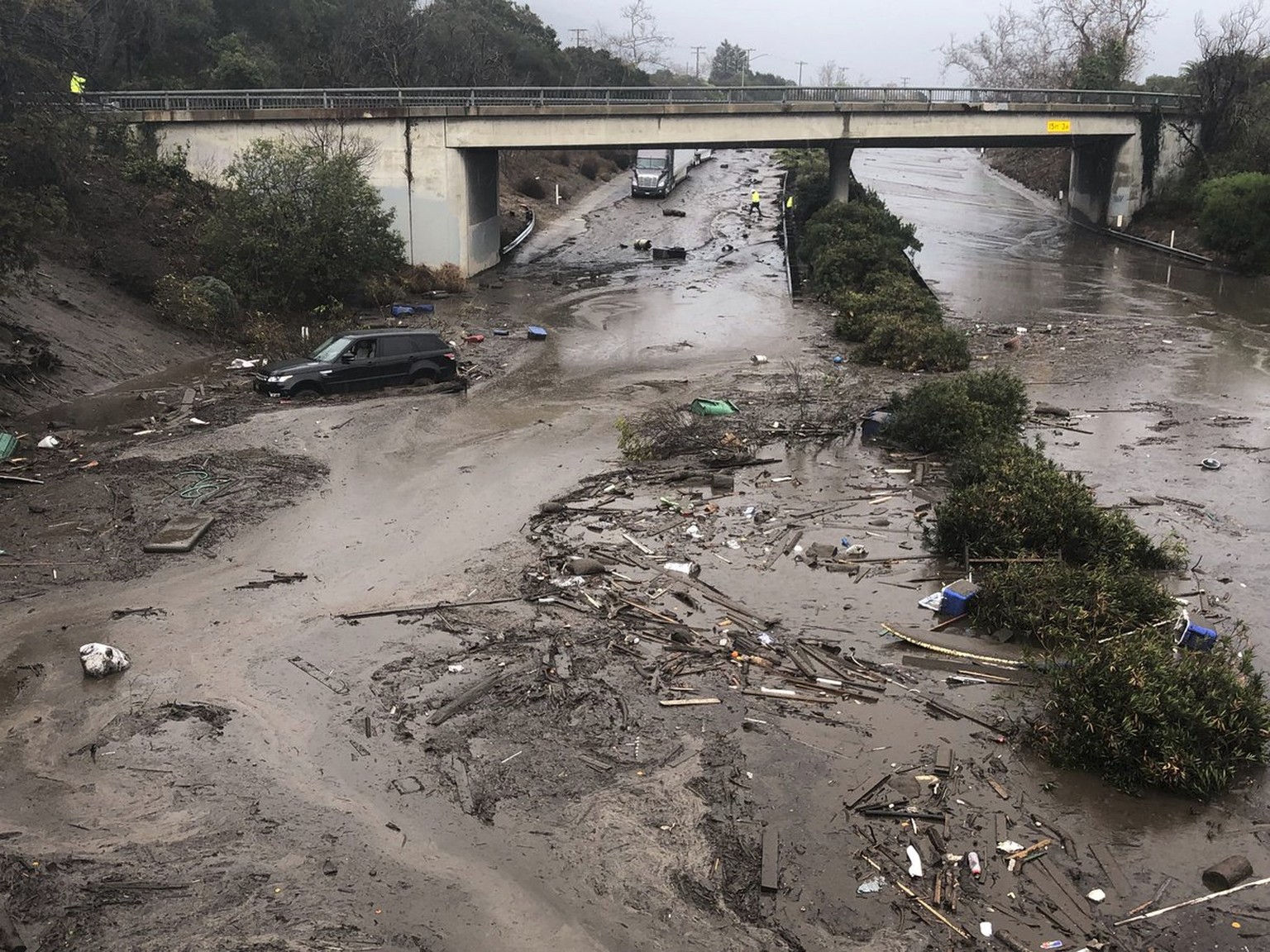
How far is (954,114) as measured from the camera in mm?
46500

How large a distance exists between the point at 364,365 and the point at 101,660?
12323 mm

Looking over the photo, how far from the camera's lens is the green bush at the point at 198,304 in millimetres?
27250

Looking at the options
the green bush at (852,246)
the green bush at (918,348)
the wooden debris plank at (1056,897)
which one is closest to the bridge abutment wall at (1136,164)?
the green bush at (852,246)

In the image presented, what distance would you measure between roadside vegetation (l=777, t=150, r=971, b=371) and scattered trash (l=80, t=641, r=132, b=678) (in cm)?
2017

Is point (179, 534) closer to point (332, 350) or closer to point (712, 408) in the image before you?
point (332, 350)

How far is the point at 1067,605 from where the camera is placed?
12469mm

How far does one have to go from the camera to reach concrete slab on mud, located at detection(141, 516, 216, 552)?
1437 centimetres

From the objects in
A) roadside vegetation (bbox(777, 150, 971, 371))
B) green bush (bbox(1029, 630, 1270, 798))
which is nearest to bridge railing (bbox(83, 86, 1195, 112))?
roadside vegetation (bbox(777, 150, 971, 371))

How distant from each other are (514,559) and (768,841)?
6668mm

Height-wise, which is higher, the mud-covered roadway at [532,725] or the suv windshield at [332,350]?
the suv windshield at [332,350]

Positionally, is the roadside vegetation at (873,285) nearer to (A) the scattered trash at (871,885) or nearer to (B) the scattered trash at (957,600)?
(B) the scattered trash at (957,600)

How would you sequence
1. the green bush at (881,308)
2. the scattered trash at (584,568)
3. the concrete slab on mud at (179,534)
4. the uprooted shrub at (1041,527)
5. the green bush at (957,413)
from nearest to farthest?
the scattered trash at (584,568) < the uprooted shrub at (1041,527) < the concrete slab on mud at (179,534) < the green bush at (957,413) < the green bush at (881,308)

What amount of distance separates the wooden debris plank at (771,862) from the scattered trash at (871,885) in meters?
0.63

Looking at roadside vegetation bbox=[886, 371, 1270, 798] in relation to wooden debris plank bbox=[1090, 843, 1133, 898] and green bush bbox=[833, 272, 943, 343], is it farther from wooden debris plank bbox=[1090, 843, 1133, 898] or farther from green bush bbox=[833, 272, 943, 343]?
green bush bbox=[833, 272, 943, 343]
